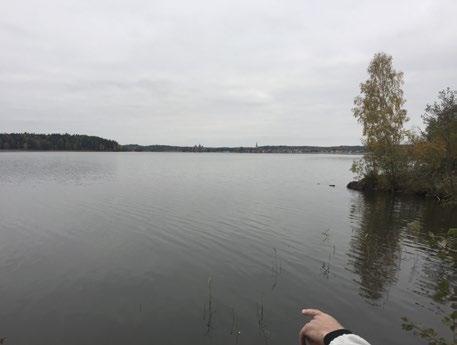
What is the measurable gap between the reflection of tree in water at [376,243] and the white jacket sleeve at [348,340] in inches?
421

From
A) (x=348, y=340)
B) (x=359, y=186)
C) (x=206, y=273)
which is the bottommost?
(x=206, y=273)

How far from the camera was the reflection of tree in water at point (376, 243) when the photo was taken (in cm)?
1327

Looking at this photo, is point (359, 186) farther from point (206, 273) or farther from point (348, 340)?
point (348, 340)

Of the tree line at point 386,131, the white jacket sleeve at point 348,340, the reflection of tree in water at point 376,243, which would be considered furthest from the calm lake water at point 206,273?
the tree line at point 386,131

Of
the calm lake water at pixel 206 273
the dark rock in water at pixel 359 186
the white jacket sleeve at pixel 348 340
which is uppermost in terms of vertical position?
the white jacket sleeve at pixel 348 340

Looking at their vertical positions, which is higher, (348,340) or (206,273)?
(348,340)

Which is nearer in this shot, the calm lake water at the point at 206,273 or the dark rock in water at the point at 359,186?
the calm lake water at the point at 206,273

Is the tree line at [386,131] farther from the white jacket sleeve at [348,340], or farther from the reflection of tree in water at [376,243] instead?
the white jacket sleeve at [348,340]

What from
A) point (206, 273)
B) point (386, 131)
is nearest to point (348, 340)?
point (206, 273)

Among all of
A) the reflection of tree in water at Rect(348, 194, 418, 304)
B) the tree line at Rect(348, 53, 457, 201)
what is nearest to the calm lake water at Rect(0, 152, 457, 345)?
the reflection of tree in water at Rect(348, 194, 418, 304)

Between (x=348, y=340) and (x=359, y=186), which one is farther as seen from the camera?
(x=359, y=186)

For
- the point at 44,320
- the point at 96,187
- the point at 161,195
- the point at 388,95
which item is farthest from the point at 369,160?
the point at 44,320

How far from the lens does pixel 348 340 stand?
81.1 inches

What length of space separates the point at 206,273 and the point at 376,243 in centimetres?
918
